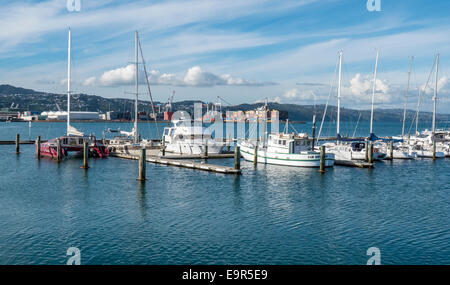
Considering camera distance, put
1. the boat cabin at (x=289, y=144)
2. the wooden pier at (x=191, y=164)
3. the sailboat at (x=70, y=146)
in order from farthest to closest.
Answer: the sailboat at (x=70, y=146)
the boat cabin at (x=289, y=144)
the wooden pier at (x=191, y=164)

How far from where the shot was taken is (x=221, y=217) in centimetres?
2439

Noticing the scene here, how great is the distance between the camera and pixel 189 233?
69.0 feet

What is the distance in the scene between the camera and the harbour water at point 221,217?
1844 centimetres

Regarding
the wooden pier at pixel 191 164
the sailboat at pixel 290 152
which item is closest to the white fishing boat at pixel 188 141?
the wooden pier at pixel 191 164

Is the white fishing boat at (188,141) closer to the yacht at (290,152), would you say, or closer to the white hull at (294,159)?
the yacht at (290,152)

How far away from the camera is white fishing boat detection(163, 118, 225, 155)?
53.2m

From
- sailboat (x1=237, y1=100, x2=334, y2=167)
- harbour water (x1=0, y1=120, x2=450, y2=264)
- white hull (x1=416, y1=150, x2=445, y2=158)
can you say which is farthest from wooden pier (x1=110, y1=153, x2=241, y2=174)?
white hull (x1=416, y1=150, x2=445, y2=158)

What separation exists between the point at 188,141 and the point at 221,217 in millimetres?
30016

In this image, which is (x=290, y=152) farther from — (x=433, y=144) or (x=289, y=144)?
(x=433, y=144)

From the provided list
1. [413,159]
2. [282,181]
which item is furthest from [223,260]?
[413,159]

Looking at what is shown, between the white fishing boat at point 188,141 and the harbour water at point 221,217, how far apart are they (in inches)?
471
